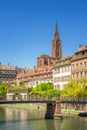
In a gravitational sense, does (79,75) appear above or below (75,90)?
above

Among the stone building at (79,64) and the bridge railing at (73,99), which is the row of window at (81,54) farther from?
the bridge railing at (73,99)

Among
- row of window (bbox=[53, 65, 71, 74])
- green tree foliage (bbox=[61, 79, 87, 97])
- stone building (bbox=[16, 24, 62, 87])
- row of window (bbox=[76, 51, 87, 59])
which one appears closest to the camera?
green tree foliage (bbox=[61, 79, 87, 97])

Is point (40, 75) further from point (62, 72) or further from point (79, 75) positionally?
point (79, 75)

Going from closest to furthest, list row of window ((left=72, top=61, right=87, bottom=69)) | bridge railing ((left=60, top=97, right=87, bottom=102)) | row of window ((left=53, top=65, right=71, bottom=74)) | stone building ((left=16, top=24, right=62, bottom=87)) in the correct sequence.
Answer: bridge railing ((left=60, top=97, right=87, bottom=102))
row of window ((left=72, top=61, right=87, bottom=69))
row of window ((left=53, top=65, right=71, bottom=74))
stone building ((left=16, top=24, right=62, bottom=87))

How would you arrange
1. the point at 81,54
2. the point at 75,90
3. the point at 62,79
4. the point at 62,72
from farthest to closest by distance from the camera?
the point at 62,79 → the point at 62,72 → the point at 81,54 → the point at 75,90

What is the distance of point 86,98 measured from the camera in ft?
288

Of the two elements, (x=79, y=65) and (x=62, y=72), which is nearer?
(x=79, y=65)

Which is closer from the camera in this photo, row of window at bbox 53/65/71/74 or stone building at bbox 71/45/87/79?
stone building at bbox 71/45/87/79

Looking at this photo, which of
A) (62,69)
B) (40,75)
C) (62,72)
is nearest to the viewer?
(62,69)

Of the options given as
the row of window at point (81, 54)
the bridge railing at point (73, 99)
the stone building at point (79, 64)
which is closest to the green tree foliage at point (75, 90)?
the bridge railing at point (73, 99)

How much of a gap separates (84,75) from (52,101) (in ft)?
84.5

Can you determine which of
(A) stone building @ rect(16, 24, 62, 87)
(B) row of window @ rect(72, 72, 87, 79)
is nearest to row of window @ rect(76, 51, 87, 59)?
(B) row of window @ rect(72, 72, 87, 79)

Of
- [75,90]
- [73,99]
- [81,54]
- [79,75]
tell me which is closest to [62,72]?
[79,75]

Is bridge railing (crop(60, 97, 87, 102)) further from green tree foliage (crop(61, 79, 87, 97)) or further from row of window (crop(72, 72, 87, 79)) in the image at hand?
row of window (crop(72, 72, 87, 79))
